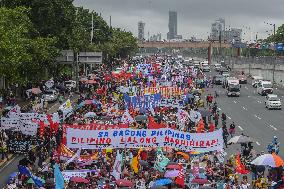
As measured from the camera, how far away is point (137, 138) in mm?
23750

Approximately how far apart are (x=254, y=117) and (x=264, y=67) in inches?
2140

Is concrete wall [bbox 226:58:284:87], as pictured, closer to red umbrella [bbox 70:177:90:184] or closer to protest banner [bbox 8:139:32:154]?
protest banner [bbox 8:139:32:154]

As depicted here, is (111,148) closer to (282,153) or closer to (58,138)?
(58,138)

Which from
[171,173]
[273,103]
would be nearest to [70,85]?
[273,103]

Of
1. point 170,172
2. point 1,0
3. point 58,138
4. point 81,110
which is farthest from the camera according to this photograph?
point 1,0

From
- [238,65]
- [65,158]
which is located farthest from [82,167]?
[238,65]

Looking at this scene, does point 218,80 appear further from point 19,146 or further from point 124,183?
point 124,183

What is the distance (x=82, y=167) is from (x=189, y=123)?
Answer: 11.8m

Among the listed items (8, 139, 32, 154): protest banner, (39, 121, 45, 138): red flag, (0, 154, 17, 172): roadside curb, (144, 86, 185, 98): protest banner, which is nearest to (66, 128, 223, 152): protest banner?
(39, 121, 45, 138): red flag

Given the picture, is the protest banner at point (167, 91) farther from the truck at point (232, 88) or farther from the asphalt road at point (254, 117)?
the truck at point (232, 88)

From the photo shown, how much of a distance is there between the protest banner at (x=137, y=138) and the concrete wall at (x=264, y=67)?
65640 millimetres

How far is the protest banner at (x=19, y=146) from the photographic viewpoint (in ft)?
99.1

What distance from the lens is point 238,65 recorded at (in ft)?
444

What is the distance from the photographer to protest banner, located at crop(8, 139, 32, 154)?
1189 inches
